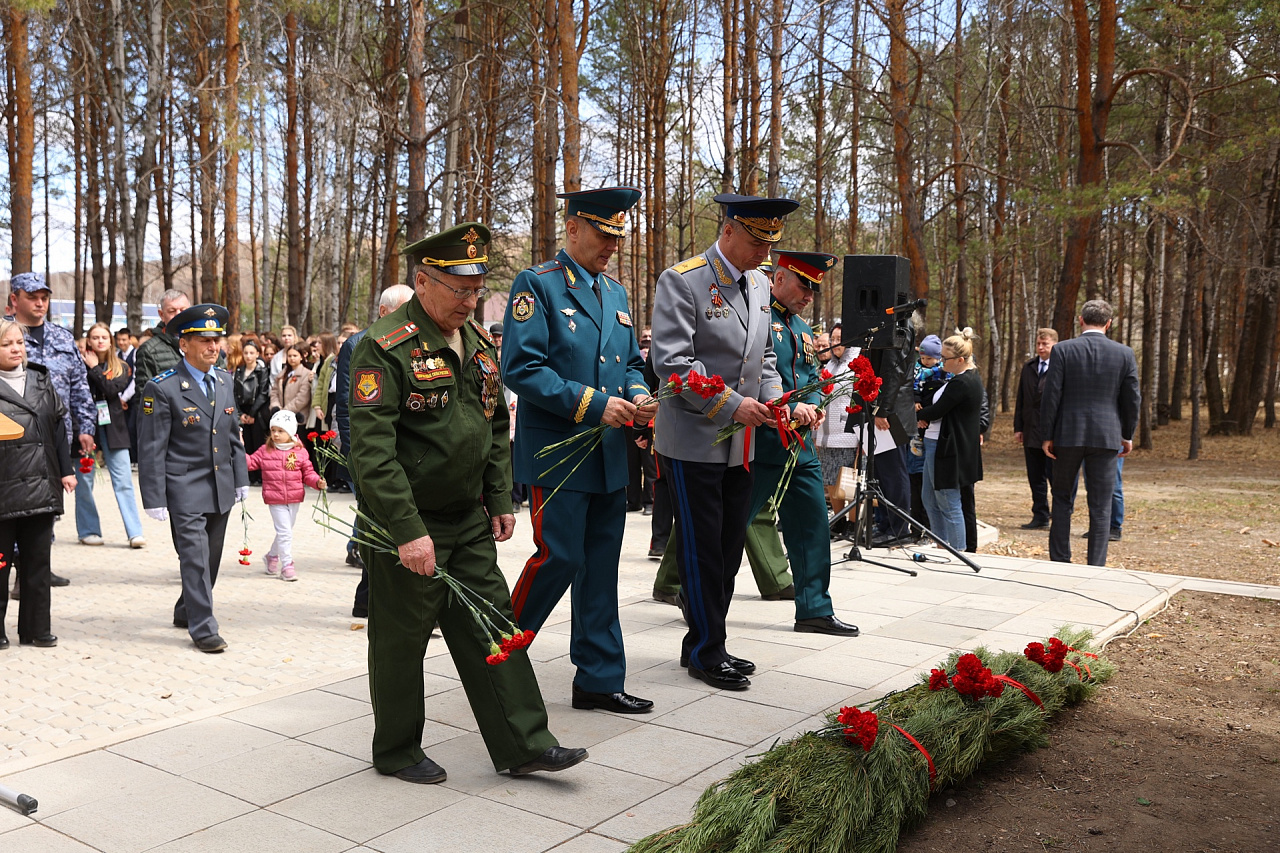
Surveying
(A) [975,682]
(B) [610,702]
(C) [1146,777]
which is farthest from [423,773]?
(C) [1146,777]

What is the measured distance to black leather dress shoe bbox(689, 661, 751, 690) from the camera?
4.89m

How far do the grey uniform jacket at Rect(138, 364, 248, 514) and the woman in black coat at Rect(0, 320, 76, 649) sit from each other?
1.91 feet

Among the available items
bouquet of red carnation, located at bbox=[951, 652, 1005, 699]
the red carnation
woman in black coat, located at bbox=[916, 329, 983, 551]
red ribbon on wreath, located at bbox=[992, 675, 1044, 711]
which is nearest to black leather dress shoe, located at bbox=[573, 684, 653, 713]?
the red carnation

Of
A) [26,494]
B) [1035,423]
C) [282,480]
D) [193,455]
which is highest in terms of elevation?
[1035,423]

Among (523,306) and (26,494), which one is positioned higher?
(523,306)

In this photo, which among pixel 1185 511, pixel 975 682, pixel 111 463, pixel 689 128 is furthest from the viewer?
pixel 689 128

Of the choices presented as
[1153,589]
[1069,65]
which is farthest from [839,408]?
[1069,65]

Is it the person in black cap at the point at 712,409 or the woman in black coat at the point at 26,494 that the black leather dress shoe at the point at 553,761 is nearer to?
A: the person in black cap at the point at 712,409

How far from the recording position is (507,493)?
4.02m

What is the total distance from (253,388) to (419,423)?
11.0 m

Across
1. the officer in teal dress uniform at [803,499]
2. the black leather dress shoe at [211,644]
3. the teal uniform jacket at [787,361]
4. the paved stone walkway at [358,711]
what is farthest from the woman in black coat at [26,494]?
the officer in teal dress uniform at [803,499]

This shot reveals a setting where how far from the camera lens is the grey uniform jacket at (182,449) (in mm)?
6223

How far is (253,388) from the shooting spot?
13852mm

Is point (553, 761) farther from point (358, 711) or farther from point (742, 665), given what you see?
point (742, 665)
